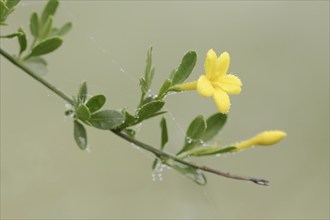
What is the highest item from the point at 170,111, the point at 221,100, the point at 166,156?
the point at 221,100

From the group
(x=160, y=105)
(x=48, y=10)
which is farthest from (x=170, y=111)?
(x=160, y=105)

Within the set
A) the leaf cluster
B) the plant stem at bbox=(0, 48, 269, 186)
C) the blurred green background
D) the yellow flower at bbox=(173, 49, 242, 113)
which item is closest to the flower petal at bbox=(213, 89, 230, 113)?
the yellow flower at bbox=(173, 49, 242, 113)

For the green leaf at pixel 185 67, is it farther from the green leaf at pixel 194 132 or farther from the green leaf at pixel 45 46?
the green leaf at pixel 45 46

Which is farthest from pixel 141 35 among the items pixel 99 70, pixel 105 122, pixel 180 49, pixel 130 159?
pixel 105 122

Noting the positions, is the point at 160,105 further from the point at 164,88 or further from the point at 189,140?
the point at 189,140

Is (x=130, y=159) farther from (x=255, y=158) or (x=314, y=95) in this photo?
(x=314, y=95)

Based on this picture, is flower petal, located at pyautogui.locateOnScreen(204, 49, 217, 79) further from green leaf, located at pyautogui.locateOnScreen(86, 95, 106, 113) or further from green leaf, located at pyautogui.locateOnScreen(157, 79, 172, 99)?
green leaf, located at pyautogui.locateOnScreen(86, 95, 106, 113)
